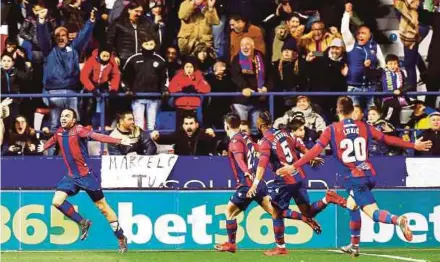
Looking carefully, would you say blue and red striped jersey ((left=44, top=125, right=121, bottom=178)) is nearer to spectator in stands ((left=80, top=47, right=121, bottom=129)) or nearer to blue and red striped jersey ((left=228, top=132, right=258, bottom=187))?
spectator in stands ((left=80, top=47, right=121, bottom=129))

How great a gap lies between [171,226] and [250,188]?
2.02 m

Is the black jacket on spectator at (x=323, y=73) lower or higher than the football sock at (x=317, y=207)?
higher

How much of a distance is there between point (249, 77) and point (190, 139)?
56.0 inches

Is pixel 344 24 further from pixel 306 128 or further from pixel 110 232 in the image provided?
pixel 110 232

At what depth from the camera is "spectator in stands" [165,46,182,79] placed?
20.0 metres

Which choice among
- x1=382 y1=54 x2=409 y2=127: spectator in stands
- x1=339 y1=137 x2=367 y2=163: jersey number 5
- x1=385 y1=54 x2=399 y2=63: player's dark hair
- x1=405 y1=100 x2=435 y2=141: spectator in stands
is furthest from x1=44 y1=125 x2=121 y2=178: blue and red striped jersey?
x1=405 y1=100 x2=435 y2=141: spectator in stands

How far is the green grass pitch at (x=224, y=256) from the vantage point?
1599cm

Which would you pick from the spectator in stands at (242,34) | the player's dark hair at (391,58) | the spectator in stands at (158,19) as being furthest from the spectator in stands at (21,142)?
Answer: the player's dark hair at (391,58)

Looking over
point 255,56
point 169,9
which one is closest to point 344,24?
point 255,56

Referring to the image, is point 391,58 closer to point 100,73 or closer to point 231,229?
point 231,229

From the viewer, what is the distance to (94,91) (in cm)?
1927

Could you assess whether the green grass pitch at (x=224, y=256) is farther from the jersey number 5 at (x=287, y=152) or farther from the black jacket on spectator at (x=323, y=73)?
the black jacket on spectator at (x=323, y=73)

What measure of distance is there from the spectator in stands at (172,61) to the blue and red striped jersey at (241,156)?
349cm

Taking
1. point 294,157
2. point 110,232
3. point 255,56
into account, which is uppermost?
point 255,56
